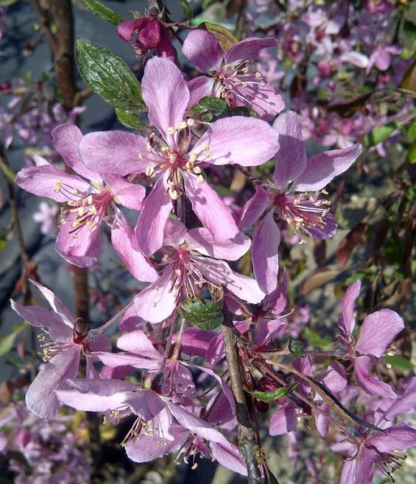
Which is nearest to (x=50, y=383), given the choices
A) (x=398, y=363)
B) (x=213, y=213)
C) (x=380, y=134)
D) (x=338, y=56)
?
(x=213, y=213)

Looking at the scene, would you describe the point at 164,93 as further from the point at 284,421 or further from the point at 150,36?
the point at 284,421

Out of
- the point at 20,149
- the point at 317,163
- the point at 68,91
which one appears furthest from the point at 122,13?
the point at 317,163

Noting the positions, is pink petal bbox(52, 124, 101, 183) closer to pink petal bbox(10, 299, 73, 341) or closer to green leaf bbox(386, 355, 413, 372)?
pink petal bbox(10, 299, 73, 341)

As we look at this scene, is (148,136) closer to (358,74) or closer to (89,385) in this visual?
(89,385)


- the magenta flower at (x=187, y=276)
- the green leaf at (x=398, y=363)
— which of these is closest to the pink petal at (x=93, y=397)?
the magenta flower at (x=187, y=276)

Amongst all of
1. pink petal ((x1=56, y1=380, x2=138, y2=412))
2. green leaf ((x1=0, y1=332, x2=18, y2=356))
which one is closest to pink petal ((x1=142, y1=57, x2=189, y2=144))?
pink petal ((x1=56, y1=380, x2=138, y2=412))
